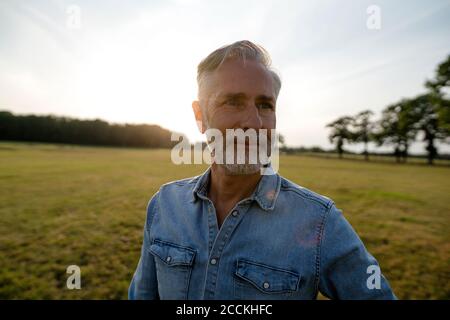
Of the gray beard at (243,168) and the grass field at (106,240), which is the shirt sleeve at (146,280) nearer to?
the gray beard at (243,168)

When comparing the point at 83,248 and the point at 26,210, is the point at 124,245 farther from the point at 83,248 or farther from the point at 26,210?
the point at 26,210

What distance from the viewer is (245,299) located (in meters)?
1.92

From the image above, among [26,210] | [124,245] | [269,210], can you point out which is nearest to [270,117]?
[269,210]

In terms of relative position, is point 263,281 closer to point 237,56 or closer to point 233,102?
point 233,102

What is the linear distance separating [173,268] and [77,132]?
353 ft

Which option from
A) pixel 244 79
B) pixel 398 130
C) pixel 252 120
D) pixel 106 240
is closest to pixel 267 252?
pixel 252 120

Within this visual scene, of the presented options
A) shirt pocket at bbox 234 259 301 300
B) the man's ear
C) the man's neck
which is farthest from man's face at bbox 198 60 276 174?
shirt pocket at bbox 234 259 301 300

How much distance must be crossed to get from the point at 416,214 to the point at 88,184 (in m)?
18.1

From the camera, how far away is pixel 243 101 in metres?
2.23

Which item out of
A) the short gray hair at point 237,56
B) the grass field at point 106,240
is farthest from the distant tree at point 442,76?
the short gray hair at point 237,56

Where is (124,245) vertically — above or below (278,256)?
below

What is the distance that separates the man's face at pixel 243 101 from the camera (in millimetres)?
2201
